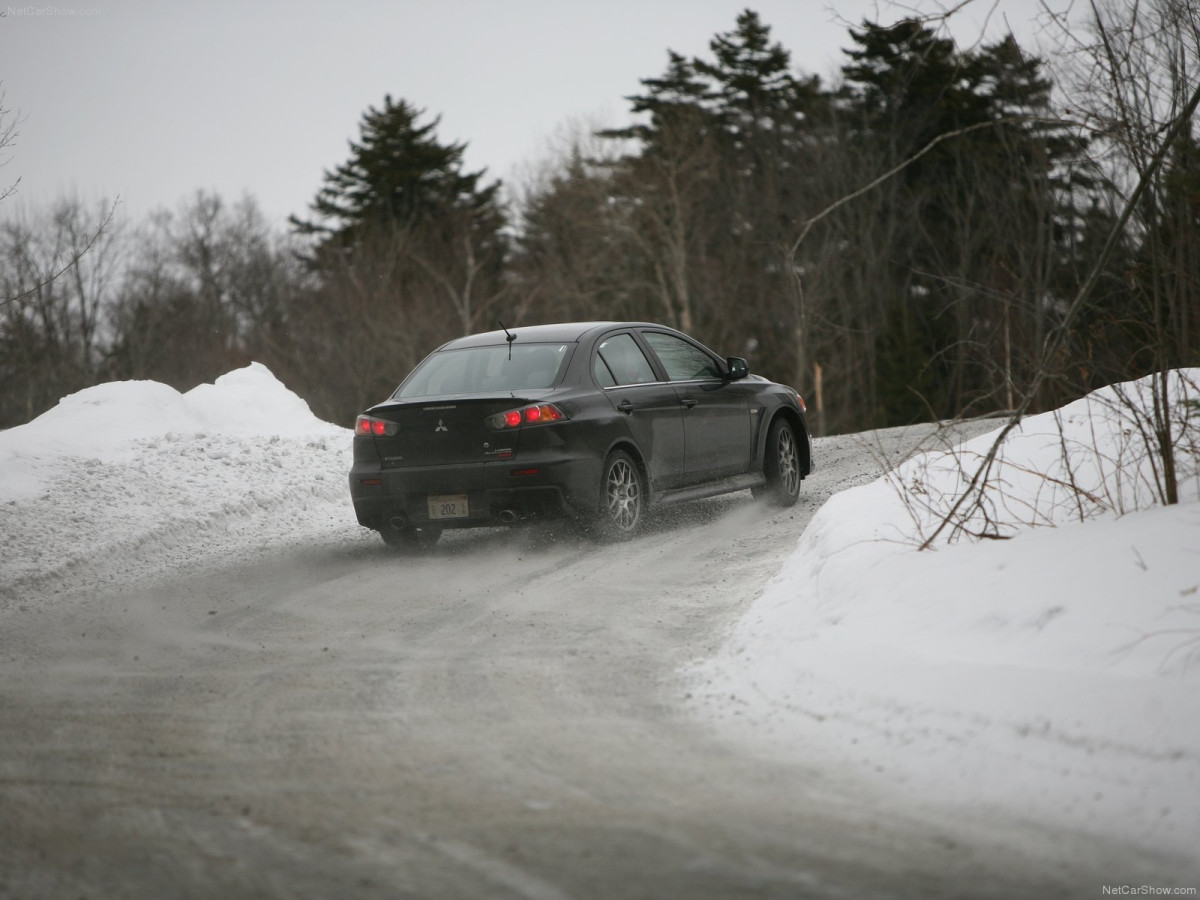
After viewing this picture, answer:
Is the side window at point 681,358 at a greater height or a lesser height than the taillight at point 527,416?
greater

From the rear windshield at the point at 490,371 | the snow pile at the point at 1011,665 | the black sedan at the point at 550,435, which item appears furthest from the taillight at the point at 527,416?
the snow pile at the point at 1011,665

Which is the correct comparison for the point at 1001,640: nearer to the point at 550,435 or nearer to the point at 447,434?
the point at 550,435

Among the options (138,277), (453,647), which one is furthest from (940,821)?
(138,277)

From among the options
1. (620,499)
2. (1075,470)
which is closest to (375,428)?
(620,499)

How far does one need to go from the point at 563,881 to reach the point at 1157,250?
4478mm

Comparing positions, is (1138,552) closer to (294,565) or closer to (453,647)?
(453,647)

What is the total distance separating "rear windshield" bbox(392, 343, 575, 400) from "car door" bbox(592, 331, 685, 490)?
37 centimetres

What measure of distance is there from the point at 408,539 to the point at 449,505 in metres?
0.80

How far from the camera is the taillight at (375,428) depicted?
9484 millimetres

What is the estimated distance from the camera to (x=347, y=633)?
6840 mm

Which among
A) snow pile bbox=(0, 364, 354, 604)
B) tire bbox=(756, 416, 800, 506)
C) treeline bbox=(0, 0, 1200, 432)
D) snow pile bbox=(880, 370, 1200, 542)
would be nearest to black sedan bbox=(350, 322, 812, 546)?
tire bbox=(756, 416, 800, 506)

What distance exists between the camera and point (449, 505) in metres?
9.28

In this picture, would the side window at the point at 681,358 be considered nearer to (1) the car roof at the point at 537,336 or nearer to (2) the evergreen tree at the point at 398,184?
(1) the car roof at the point at 537,336

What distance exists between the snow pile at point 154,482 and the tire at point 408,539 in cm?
119
